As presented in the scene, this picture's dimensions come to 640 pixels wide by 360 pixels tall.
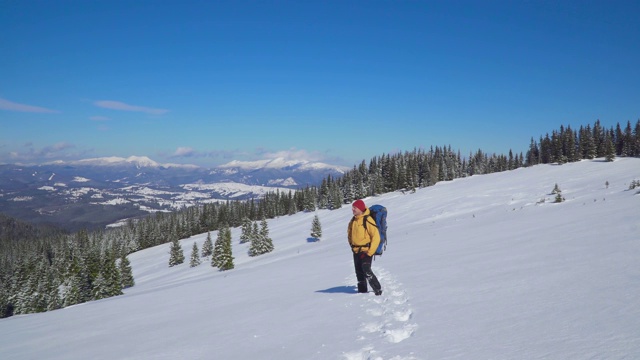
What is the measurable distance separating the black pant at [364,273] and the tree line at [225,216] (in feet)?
135

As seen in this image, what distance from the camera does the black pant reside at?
827 centimetres

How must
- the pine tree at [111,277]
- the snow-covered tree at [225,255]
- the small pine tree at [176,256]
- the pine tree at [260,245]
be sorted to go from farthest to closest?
1. the small pine tree at [176,256]
2. the pine tree at [260,245]
3. the snow-covered tree at [225,255]
4. the pine tree at [111,277]

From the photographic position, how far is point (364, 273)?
8.51 meters

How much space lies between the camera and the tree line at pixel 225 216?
49469mm

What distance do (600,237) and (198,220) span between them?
117 m

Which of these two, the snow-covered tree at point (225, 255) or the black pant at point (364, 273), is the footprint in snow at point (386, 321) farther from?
the snow-covered tree at point (225, 255)

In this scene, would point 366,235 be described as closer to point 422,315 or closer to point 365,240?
point 365,240

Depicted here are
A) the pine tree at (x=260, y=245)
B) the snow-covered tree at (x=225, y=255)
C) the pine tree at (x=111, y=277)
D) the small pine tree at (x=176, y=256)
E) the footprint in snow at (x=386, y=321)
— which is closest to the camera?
the footprint in snow at (x=386, y=321)

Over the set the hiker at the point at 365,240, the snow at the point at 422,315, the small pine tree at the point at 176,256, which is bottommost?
the small pine tree at the point at 176,256

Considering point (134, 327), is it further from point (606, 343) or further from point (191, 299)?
point (606, 343)

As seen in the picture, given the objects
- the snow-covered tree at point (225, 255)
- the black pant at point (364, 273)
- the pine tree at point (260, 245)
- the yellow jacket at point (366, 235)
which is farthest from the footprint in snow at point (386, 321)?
the pine tree at point (260, 245)

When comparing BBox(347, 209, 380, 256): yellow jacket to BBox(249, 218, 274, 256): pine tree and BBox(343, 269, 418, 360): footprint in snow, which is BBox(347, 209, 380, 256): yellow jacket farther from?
BBox(249, 218, 274, 256): pine tree

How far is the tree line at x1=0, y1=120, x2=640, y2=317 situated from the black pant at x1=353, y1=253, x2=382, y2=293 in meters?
41.2

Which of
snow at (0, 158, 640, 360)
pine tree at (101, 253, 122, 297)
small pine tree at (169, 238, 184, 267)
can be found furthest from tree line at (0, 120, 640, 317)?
snow at (0, 158, 640, 360)
